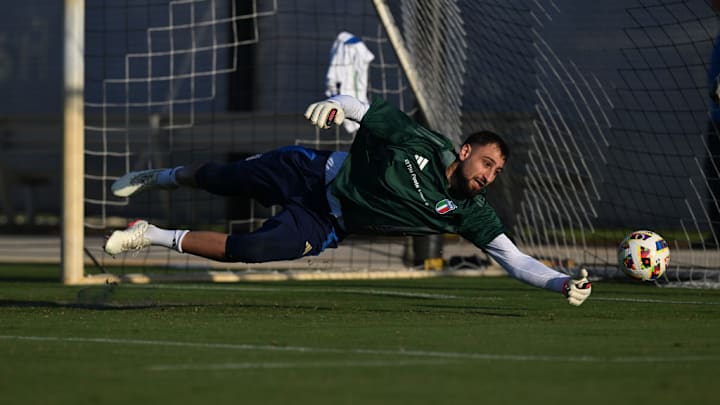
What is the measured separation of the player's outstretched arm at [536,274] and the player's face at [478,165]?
1.98 feet

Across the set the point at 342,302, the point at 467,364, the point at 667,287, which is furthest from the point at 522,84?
the point at 467,364

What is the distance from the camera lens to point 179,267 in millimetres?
13023

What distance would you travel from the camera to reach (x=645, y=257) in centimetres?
814

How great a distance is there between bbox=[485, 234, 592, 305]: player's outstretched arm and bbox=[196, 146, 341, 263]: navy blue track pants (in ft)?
3.34

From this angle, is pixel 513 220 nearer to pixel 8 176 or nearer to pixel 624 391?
pixel 624 391

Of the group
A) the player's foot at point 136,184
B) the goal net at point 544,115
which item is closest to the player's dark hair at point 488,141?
the player's foot at point 136,184

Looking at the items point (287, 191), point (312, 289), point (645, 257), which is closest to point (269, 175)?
point (287, 191)

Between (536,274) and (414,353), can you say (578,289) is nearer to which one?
(536,274)

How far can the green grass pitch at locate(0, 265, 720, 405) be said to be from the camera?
12.7 feet

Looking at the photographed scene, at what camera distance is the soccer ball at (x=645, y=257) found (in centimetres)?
812

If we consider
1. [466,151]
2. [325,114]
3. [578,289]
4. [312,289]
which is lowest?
[312,289]

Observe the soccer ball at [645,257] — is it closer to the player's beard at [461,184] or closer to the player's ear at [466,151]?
the player's beard at [461,184]

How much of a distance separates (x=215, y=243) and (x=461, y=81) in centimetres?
574

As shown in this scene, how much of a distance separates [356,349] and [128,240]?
2.06 m
